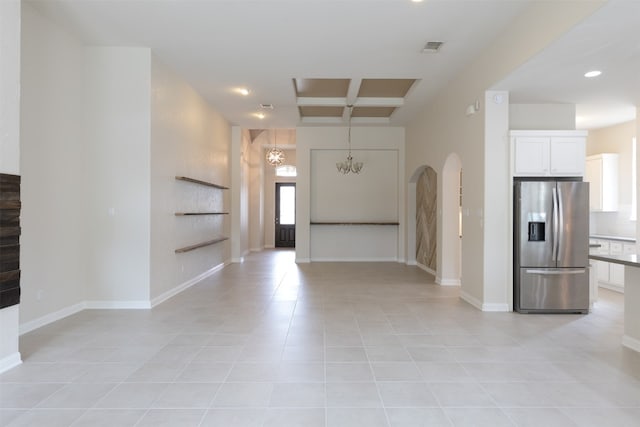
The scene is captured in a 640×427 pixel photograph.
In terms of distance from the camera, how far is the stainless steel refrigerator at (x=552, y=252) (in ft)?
15.2

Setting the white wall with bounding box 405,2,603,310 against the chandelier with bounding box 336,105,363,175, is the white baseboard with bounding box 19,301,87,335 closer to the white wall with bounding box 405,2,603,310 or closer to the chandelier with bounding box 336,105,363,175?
the white wall with bounding box 405,2,603,310

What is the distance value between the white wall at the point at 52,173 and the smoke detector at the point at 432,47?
4.31 m

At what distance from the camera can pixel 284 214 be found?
45.1 ft

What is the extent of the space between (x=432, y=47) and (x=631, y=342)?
150 inches

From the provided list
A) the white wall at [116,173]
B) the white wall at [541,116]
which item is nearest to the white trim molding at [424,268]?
the white wall at [541,116]

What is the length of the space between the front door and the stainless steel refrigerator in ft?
31.9

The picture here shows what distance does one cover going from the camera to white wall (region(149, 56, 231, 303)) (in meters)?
4.90

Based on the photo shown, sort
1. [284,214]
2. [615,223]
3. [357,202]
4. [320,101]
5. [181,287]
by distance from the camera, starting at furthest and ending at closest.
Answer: [284,214] < [357,202] < [320,101] < [615,223] < [181,287]

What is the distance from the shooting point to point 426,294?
5688 mm

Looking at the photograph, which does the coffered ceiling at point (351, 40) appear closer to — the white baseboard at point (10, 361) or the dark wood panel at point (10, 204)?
the dark wood panel at point (10, 204)

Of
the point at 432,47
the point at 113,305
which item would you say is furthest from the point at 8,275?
the point at 432,47

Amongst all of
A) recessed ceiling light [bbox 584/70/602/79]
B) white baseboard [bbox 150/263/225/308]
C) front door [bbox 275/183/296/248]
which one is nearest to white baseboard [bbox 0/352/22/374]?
white baseboard [bbox 150/263/225/308]

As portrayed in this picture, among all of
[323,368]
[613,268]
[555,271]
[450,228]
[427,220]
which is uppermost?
[427,220]

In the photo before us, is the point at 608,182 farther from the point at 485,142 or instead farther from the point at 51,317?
the point at 51,317
